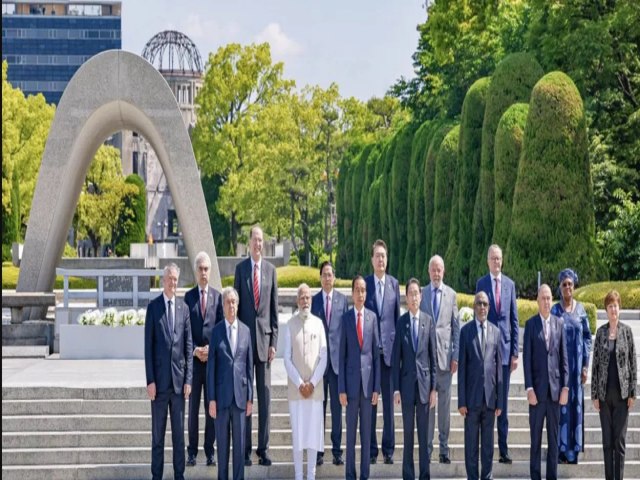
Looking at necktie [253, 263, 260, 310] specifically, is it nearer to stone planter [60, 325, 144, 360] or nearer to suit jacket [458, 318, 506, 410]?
suit jacket [458, 318, 506, 410]

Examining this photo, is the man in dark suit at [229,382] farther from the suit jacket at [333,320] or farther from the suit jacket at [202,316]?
the suit jacket at [333,320]

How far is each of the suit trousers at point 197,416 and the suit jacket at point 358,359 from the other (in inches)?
50.9

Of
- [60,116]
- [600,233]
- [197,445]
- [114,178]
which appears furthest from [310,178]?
[197,445]

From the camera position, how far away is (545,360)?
39.1ft

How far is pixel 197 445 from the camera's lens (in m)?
12.6

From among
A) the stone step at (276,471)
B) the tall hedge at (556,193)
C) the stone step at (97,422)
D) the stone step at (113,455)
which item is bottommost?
the stone step at (276,471)

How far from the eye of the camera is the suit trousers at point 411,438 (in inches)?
467

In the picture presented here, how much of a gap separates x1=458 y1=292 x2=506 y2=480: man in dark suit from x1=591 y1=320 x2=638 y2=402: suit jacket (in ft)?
2.78

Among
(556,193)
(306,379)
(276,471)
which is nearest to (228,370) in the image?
(306,379)

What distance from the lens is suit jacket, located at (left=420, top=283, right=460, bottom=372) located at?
1241cm

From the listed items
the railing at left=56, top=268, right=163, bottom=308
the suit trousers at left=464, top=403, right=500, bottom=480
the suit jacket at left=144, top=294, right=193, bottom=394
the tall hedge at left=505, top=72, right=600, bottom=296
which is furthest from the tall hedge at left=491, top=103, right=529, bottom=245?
the suit jacket at left=144, top=294, right=193, bottom=394

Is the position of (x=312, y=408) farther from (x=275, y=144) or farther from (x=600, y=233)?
(x=275, y=144)

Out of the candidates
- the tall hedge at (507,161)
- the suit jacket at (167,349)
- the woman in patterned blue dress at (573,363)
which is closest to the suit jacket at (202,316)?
the suit jacket at (167,349)

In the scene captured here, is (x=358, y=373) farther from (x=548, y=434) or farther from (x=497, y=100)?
(x=497, y=100)
